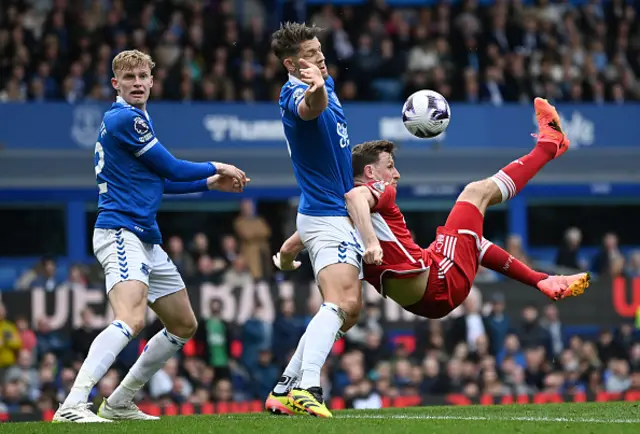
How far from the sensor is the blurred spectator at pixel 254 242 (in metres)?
17.5

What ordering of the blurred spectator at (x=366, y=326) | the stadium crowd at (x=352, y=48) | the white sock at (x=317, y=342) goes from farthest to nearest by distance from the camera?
1. the stadium crowd at (x=352, y=48)
2. the blurred spectator at (x=366, y=326)
3. the white sock at (x=317, y=342)

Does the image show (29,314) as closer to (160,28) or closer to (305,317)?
(305,317)

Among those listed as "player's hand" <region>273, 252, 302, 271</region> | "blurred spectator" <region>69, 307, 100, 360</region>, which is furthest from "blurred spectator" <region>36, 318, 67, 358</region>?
"player's hand" <region>273, 252, 302, 271</region>

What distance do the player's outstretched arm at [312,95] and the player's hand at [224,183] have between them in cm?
85

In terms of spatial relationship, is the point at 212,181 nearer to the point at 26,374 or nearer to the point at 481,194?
the point at 481,194

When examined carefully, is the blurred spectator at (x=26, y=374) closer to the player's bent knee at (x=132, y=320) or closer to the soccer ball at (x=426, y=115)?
the player's bent knee at (x=132, y=320)

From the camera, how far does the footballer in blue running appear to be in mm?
7613

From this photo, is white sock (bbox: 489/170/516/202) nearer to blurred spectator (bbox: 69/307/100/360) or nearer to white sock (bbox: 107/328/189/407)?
white sock (bbox: 107/328/189/407)

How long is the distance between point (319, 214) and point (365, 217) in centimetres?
41

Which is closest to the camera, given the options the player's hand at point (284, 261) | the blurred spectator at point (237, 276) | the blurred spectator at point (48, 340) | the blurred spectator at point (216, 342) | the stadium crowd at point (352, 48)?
the player's hand at point (284, 261)

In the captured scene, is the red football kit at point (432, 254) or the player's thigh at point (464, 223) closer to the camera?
the red football kit at point (432, 254)

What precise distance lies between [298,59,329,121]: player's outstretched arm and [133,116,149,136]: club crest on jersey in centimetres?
103

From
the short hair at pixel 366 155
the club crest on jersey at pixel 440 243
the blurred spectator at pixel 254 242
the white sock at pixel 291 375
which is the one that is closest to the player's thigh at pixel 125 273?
the white sock at pixel 291 375

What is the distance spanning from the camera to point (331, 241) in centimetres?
773
